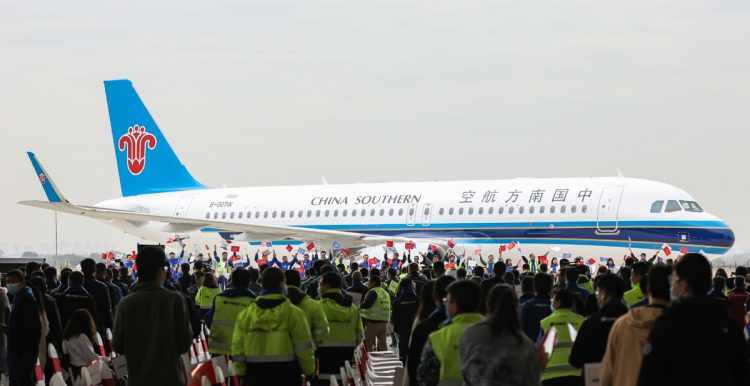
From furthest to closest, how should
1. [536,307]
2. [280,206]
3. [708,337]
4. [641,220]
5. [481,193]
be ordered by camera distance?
[280,206] → [481,193] → [641,220] → [536,307] → [708,337]

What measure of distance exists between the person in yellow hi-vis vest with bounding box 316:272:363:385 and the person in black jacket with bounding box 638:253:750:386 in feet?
20.7

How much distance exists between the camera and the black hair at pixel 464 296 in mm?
9078

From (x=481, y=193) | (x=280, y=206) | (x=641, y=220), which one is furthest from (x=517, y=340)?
(x=280, y=206)

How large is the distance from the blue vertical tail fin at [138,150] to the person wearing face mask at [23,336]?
39216 mm

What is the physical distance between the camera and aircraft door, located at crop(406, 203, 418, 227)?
139ft

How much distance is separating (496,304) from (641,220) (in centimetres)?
3019

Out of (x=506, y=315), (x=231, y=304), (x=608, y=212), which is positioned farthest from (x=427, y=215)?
(x=506, y=315)

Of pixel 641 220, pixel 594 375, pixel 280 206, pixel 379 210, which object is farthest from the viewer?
pixel 280 206

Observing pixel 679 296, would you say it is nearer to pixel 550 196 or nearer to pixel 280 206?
pixel 550 196

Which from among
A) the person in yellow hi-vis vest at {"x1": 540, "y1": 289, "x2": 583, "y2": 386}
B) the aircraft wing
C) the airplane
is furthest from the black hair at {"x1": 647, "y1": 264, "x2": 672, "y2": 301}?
the aircraft wing

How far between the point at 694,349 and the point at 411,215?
114 feet

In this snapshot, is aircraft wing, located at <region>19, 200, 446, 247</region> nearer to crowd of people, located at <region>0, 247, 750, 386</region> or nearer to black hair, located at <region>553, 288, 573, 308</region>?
crowd of people, located at <region>0, 247, 750, 386</region>

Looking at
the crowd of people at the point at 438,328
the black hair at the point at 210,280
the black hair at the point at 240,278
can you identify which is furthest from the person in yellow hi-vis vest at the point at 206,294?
the black hair at the point at 240,278

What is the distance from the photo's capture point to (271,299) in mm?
10672
